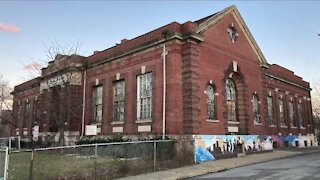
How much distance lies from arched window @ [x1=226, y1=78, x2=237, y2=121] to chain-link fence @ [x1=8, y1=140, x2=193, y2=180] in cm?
666

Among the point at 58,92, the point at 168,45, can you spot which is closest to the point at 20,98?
the point at 58,92

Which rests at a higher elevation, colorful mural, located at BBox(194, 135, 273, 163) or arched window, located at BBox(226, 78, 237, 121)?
arched window, located at BBox(226, 78, 237, 121)

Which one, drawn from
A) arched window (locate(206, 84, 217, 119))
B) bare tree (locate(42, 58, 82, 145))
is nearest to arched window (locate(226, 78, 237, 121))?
arched window (locate(206, 84, 217, 119))

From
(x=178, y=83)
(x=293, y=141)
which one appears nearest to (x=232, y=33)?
(x=178, y=83)

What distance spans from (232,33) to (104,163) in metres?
15.0

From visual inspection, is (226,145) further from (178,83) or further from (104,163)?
(104,163)

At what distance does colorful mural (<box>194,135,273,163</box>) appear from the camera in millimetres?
19609

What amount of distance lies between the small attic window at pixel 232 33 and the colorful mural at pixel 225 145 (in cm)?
773

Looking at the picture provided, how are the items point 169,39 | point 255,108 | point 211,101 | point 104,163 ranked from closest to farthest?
point 104,163
point 169,39
point 211,101
point 255,108

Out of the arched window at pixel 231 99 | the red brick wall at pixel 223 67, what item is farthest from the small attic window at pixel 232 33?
the arched window at pixel 231 99

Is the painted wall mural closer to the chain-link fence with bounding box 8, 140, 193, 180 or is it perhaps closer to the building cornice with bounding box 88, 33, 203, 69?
the chain-link fence with bounding box 8, 140, 193, 180

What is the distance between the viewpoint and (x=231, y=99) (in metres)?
24.7

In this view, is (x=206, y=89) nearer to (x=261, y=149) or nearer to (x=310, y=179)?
(x=261, y=149)

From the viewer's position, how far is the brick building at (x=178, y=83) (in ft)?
67.2
